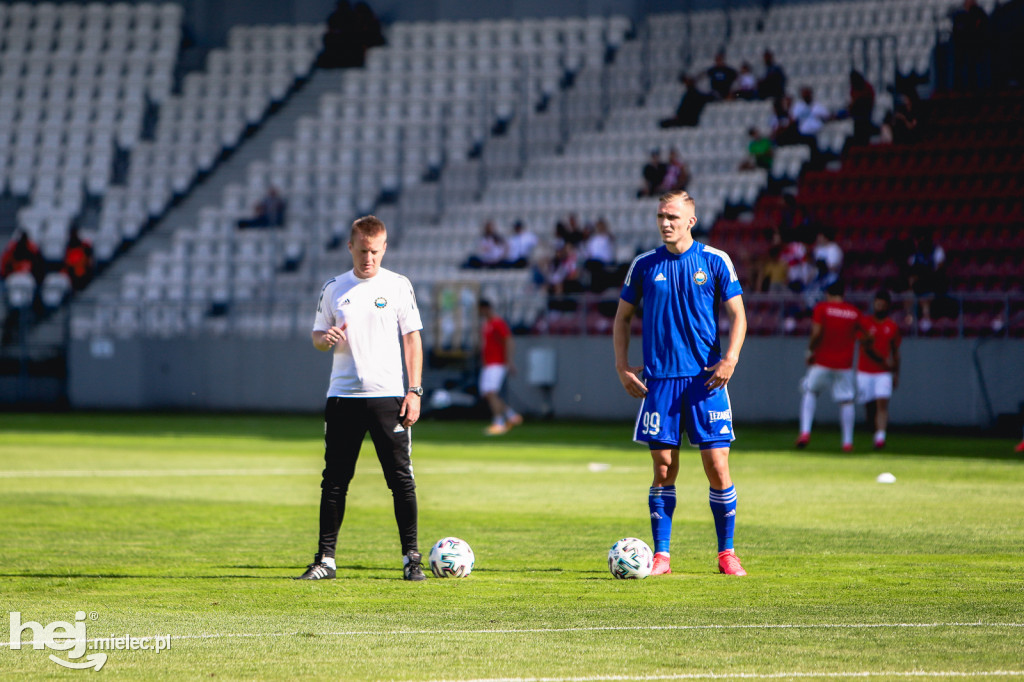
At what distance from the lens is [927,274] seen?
25453 mm

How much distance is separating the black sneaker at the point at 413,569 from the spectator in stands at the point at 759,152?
21948 millimetres

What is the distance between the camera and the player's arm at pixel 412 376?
9.00m

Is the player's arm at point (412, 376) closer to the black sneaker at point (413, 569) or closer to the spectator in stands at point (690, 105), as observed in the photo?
Result: the black sneaker at point (413, 569)

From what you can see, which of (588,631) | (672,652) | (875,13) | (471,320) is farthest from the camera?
(875,13)

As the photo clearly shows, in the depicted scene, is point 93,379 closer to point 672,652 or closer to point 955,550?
point 955,550

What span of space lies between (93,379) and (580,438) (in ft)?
47.0

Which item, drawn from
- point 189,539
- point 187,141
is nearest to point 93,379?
point 187,141

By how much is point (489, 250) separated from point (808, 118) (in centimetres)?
710

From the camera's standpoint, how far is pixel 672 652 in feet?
22.0

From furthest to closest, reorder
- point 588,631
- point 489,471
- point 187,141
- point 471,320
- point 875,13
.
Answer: point 187,141 < point 875,13 < point 471,320 < point 489,471 < point 588,631

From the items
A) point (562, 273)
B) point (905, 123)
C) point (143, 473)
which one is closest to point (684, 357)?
point (143, 473)

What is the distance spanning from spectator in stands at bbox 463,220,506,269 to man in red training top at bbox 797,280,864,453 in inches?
430

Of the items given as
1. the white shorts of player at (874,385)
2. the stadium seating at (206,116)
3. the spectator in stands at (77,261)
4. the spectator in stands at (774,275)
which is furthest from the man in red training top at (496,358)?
the stadium seating at (206,116)

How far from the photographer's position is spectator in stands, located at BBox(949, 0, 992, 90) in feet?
92.6
